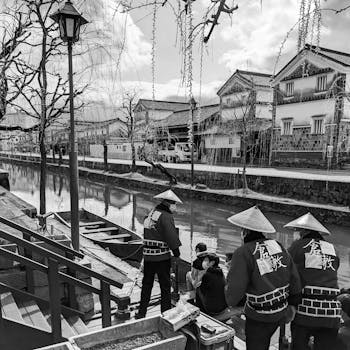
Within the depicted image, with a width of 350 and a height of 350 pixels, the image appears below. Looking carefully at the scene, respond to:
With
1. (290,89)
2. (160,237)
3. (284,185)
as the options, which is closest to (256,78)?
(290,89)

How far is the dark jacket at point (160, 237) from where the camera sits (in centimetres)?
489

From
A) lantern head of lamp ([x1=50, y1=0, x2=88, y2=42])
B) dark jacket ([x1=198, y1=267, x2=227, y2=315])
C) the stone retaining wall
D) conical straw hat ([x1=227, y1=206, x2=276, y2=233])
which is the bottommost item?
the stone retaining wall

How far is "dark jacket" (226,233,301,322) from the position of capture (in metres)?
2.94

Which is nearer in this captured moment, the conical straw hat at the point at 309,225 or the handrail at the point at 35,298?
the conical straw hat at the point at 309,225

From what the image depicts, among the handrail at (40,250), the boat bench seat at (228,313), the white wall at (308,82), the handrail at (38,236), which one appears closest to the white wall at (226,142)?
the white wall at (308,82)

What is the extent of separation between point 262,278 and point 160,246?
7.17 ft

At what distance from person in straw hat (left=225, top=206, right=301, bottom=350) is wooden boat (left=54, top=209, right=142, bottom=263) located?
20.9 feet

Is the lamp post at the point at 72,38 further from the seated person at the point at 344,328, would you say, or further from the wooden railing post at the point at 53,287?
the seated person at the point at 344,328

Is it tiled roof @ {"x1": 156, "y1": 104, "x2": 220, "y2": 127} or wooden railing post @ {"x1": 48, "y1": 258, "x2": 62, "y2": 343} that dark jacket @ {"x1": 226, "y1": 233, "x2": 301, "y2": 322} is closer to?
wooden railing post @ {"x1": 48, "y1": 258, "x2": 62, "y2": 343}

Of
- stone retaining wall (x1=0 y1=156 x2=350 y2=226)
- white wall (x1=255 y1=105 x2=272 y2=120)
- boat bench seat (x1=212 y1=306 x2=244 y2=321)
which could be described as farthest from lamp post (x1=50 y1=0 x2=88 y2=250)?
white wall (x1=255 y1=105 x2=272 y2=120)

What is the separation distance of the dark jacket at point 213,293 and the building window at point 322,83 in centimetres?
2261

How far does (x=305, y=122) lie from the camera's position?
25.8 m

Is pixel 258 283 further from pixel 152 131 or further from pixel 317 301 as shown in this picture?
pixel 152 131

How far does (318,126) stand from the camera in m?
25.0
